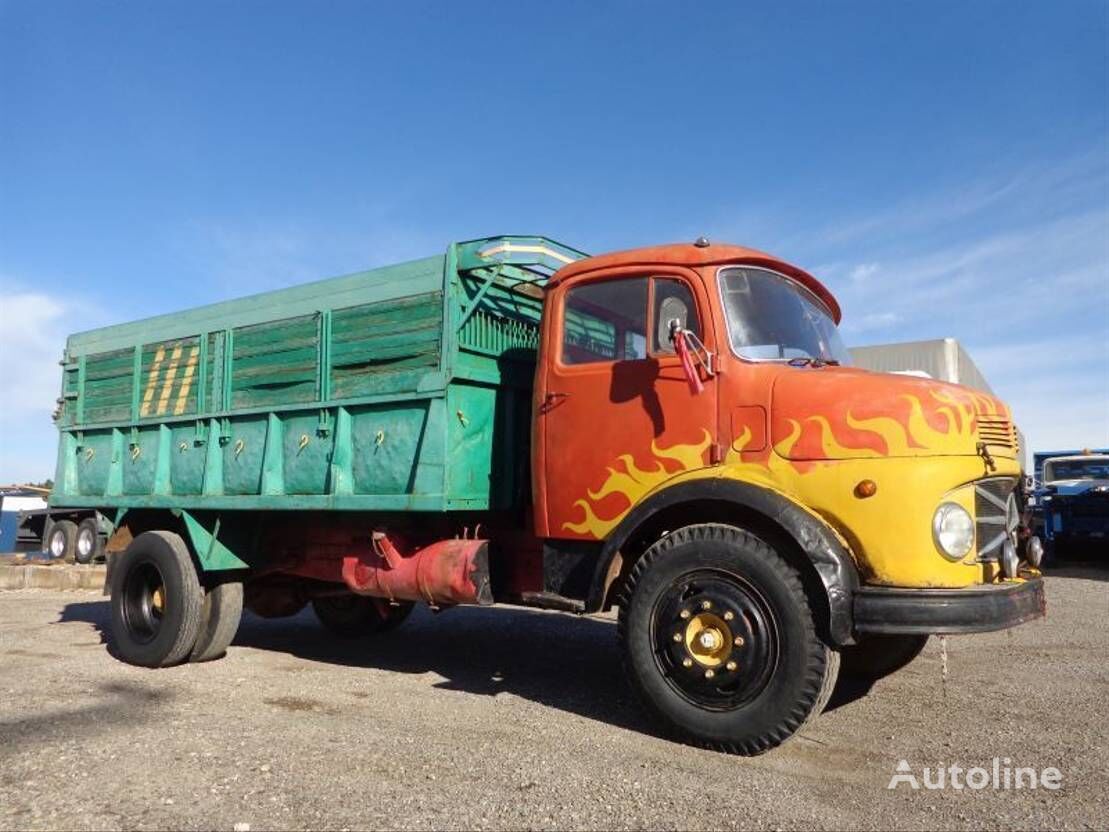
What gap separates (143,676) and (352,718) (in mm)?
2249

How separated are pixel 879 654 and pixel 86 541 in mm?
18856

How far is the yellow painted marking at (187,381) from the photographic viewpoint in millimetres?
6879

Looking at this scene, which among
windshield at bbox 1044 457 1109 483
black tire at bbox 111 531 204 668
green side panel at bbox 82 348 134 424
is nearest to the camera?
black tire at bbox 111 531 204 668

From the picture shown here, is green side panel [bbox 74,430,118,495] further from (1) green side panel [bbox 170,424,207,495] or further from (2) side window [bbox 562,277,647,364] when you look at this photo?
Result: (2) side window [bbox 562,277,647,364]

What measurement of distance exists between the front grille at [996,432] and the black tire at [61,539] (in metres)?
20.4

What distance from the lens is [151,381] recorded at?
723 centimetres

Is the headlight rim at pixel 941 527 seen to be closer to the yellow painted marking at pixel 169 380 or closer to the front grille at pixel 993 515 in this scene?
the front grille at pixel 993 515

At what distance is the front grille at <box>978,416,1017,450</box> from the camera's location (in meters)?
4.16

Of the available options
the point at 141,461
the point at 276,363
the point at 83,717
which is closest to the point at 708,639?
the point at 83,717

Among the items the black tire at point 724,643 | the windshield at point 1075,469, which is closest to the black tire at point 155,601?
the black tire at point 724,643

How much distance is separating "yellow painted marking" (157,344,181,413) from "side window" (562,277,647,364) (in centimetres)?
373

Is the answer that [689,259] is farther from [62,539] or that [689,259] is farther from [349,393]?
[62,539]

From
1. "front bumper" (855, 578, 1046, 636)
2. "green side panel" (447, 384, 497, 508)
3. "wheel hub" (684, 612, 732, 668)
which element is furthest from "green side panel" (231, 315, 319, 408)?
"front bumper" (855, 578, 1046, 636)

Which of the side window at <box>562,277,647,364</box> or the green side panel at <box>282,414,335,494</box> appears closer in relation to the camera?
the side window at <box>562,277,647,364</box>
